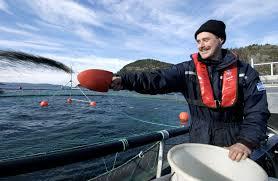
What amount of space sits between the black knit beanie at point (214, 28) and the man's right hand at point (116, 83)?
A: 1079 mm

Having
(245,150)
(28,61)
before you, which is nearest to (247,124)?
(245,150)

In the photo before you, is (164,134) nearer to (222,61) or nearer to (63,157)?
(222,61)

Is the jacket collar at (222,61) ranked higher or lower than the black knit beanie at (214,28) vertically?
lower

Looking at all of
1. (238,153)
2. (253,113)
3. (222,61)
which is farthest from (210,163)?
(222,61)

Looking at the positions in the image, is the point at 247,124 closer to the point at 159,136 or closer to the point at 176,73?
the point at 176,73

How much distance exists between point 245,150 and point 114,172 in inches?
120

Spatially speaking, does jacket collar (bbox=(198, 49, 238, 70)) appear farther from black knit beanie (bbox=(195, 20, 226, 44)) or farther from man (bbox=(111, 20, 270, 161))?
black knit beanie (bbox=(195, 20, 226, 44))

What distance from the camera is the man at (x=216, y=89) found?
8.75ft

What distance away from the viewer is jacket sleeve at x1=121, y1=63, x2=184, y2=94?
8.09 ft

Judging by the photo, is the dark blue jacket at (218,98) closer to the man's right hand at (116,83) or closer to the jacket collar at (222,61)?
the jacket collar at (222,61)

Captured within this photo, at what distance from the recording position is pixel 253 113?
2.62 m

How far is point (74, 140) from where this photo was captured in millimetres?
15594

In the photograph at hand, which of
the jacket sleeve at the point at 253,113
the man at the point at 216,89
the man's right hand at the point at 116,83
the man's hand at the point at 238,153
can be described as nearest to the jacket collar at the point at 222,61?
the man at the point at 216,89

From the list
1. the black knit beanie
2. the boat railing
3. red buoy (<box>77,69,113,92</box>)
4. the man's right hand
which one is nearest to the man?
the black knit beanie
